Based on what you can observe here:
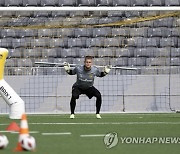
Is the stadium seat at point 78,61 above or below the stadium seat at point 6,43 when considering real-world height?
below

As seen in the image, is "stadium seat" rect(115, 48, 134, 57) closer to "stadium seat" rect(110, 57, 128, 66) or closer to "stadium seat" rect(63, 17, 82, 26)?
"stadium seat" rect(110, 57, 128, 66)

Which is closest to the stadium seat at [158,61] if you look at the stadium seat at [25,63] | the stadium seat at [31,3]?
the stadium seat at [25,63]

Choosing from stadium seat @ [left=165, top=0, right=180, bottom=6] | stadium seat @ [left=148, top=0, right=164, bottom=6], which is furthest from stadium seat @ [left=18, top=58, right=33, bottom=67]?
stadium seat @ [left=165, top=0, right=180, bottom=6]

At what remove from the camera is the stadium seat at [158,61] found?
21.9 meters

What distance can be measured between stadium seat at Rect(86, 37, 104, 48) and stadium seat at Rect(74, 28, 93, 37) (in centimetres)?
23

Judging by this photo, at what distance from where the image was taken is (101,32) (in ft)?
77.8

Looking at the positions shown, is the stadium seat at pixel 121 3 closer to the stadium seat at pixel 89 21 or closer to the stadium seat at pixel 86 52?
the stadium seat at pixel 89 21

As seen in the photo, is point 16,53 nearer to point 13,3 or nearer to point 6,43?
point 6,43

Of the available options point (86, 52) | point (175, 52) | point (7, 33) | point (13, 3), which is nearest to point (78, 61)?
point (86, 52)

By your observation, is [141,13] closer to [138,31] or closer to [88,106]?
[138,31]

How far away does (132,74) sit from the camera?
2069cm

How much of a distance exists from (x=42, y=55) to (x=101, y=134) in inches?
521

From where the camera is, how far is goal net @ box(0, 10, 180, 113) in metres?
20.3

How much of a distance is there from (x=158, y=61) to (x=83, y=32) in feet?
9.92
